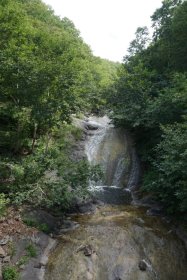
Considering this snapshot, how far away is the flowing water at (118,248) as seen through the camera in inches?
443

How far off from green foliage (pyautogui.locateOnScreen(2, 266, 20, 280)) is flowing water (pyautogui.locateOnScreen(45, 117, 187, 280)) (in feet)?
3.60

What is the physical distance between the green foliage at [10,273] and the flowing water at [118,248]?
3.60ft

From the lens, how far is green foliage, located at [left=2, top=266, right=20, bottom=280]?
10430 mm

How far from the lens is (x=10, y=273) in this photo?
34.7ft

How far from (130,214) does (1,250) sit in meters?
6.42

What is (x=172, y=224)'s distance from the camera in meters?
14.7

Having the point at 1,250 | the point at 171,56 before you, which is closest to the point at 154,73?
the point at 171,56

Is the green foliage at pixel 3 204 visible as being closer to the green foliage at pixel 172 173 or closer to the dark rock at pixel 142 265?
the dark rock at pixel 142 265

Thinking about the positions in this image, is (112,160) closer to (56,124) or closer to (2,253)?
(56,124)

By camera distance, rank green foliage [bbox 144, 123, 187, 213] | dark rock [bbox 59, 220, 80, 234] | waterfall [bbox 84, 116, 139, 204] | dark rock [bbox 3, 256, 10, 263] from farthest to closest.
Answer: waterfall [bbox 84, 116, 139, 204] → dark rock [bbox 59, 220, 80, 234] → green foliage [bbox 144, 123, 187, 213] → dark rock [bbox 3, 256, 10, 263]

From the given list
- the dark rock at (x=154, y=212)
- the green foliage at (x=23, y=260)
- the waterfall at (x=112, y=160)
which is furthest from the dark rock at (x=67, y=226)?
the dark rock at (x=154, y=212)

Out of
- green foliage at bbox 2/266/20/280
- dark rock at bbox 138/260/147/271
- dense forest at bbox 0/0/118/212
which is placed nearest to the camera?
green foliage at bbox 2/266/20/280

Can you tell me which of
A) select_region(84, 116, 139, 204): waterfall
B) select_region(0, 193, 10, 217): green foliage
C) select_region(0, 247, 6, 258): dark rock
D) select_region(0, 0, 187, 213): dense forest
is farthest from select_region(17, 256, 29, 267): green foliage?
select_region(84, 116, 139, 204): waterfall

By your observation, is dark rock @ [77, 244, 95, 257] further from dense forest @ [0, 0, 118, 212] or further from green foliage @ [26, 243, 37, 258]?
dense forest @ [0, 0, 118, 212]
